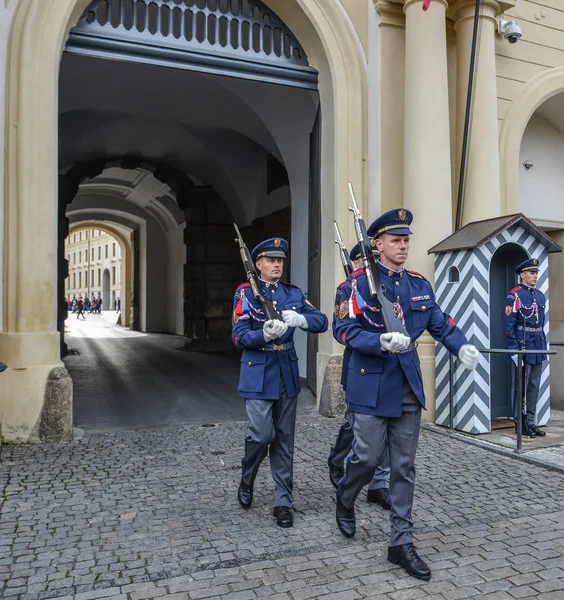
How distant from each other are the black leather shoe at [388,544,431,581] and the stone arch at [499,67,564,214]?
6.23m

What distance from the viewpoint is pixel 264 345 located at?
3.79 m

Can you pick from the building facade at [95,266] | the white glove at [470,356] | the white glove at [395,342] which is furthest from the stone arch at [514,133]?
the building facade at [95,266]

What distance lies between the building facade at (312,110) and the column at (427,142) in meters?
0.02

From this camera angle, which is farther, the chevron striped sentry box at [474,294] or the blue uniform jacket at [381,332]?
the chevron striped sentry box at [474,294]

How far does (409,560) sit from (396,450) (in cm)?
53

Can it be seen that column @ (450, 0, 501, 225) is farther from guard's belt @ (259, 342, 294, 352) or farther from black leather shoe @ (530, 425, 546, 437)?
guard's belt @ (259, 342, 294, 352)

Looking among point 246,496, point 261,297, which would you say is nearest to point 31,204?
point 261,297

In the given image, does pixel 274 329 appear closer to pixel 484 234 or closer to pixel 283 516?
pixel 283 516

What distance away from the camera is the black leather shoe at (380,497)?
396cm

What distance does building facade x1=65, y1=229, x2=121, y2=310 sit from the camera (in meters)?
57.4

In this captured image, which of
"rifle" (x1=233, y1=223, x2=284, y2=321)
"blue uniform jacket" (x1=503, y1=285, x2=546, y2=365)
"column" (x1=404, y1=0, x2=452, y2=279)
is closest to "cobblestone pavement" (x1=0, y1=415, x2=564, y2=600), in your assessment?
"rifle" (x1=233, y1=223, x2=284, y2=321)

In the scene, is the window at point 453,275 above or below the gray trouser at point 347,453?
above

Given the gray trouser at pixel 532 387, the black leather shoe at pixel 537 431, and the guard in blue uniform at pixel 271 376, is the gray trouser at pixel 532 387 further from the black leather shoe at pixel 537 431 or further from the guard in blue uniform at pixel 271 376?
the guard in blue uniform at pixel 271 376

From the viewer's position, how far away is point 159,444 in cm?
564
